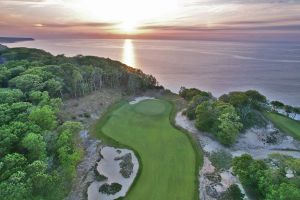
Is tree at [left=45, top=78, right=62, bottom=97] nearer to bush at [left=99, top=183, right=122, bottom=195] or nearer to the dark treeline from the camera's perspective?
the dark treeline

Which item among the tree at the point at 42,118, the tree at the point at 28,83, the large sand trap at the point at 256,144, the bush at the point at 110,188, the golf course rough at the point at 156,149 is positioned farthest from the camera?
the tree at the point at 28,83

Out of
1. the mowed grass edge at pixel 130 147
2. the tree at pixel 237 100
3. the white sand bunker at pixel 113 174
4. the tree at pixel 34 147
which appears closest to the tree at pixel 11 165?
the tree at pixel 34 147

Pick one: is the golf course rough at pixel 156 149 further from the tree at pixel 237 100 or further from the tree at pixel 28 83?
the tree at pixel 28 83

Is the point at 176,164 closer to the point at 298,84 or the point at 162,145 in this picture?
the point at 162,145

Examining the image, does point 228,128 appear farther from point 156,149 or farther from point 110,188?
point 110,188

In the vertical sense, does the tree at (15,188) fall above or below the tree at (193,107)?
above

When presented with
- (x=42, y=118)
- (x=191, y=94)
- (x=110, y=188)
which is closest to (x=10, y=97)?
(x=42, y=118)
